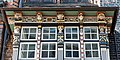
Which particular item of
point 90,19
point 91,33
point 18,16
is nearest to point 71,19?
point 90,19

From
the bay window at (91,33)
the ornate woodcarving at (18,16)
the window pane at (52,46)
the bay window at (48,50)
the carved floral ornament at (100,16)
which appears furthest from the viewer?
the ornate woodcarving at (18,16)

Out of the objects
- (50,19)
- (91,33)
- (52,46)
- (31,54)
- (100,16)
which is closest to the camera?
(31,54)

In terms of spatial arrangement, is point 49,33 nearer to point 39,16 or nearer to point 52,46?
point 52,46

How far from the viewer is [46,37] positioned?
1219 centimetres

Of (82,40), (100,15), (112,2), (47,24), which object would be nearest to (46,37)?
(47,24)

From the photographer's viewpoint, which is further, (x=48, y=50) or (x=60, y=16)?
(x=60, y=16)

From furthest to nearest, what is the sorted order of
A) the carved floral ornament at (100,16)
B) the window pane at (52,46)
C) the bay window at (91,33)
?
1. the carved floral ornament at (100,16)
2. the bay window at (91,33)
3. the window pane at (52,46)

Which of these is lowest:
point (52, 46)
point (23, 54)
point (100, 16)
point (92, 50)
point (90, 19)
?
point (23, 54)

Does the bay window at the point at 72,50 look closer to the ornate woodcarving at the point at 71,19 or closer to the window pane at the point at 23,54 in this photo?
the ornate woodcarving at the point at 71,19

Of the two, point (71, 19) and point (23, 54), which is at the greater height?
point (71, 19)

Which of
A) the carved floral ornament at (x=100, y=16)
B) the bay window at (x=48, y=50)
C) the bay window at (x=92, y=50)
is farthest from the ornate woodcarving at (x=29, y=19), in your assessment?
the carved floral ornament at (x=100, y=16)

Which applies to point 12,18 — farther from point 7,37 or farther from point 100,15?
point 100,15

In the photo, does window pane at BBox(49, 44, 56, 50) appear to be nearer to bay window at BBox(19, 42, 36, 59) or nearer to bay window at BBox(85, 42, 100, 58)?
bay window at BBox(19, 42, 36, 59)

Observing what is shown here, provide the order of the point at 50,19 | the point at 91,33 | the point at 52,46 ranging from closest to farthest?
the point at 52,46 → the point at 91,33 → the point at 50,19
